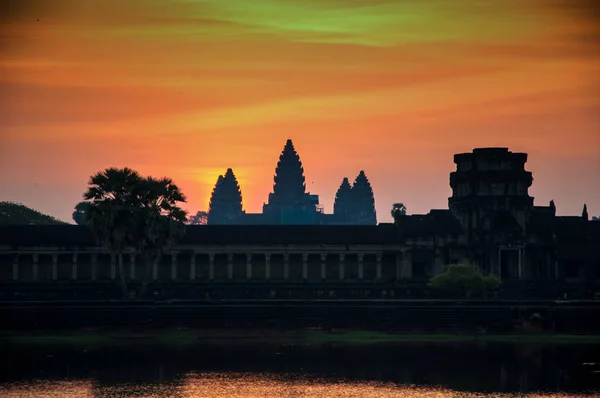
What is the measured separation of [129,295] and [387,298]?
17918 millimetres

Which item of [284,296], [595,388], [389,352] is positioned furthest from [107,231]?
[595,388]

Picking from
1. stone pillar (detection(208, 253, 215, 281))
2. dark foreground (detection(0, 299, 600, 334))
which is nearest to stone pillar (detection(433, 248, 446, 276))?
stone pillar (detection(208, 253, 215, 281))

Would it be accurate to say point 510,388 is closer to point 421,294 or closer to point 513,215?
point 421,294

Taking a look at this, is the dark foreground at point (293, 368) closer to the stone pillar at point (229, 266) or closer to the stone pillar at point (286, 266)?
the stone pillar at point (229, 266)

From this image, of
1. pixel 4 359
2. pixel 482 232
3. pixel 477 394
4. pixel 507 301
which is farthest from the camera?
pixel 482 232

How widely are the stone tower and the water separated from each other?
3458cm

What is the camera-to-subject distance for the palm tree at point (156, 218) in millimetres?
91750

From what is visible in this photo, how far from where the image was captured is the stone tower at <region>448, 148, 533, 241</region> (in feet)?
361

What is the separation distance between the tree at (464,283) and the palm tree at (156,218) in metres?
18.3

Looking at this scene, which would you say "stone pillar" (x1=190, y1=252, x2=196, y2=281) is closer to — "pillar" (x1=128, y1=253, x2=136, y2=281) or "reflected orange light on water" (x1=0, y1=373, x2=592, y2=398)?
"pillar" (x1=128, y1=253, x2=136, y2=281)

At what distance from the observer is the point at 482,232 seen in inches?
4318

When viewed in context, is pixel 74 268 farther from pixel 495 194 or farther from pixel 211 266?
pixel 495 194

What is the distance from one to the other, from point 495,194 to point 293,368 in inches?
1918

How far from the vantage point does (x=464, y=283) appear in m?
92.2
